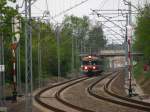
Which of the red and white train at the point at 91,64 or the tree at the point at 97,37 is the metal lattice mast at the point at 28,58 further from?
the tree at the point at 97,37

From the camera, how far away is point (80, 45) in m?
113

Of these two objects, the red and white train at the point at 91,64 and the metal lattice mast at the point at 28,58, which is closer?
the metal lattice mast at the point at 28,58

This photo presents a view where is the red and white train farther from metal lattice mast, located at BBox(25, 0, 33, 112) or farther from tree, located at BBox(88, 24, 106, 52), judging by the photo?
tree, located at BBox(88, 24, 106, 52)

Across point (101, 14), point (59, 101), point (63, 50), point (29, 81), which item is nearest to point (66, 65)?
point (63, 50)

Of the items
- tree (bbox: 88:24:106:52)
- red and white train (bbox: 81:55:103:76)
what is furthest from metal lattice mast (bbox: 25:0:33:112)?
tree (bbox: 88:24:106:52)

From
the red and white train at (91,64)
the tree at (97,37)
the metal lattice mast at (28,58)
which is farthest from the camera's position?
the tree at (97,37)

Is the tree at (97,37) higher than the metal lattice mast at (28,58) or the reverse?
higher

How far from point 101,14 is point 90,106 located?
2370cm

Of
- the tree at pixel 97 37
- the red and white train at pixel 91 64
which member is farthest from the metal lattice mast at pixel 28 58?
the tree at pixel 97 37

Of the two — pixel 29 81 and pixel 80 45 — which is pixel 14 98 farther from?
pixel 80 45

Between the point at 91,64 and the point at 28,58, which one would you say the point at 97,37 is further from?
the point at 28,58

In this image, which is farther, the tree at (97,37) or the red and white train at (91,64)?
the tree at (97,37)

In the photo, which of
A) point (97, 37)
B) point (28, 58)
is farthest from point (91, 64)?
point (97, 37)

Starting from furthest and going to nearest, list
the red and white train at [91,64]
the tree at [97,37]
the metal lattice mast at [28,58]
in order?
1. the tree at [97,37]
2. the red and white train at [91,64]
3. the metal lattice mast at [28,58]
